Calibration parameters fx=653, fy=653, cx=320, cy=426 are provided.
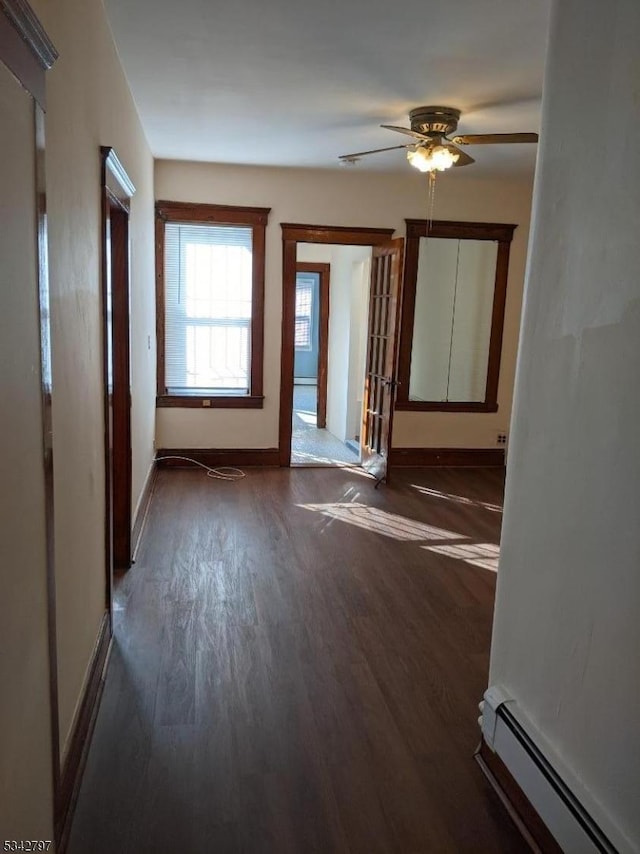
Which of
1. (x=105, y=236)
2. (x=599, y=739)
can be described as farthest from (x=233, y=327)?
(x=599, y=739)

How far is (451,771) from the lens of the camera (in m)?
2.13

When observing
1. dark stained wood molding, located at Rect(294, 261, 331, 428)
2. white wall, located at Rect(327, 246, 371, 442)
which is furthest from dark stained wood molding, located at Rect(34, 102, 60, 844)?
dark stained wood molding, located at Rect(294, 261, 331, 428)

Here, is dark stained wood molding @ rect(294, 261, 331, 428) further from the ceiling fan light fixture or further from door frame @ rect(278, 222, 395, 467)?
the ceiling fan light fixture

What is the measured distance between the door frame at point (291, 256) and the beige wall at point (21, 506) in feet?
14.5

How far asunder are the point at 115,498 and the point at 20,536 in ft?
7.66

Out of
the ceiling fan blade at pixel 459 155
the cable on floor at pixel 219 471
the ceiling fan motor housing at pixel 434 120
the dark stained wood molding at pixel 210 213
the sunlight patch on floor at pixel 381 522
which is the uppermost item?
the ceiling fan motor housing at pixel 434 120

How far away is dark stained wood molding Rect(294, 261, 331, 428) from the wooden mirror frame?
1982mm

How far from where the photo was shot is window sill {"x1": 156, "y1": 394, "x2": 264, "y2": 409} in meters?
5.79

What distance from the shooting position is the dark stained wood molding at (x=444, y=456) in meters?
6.24

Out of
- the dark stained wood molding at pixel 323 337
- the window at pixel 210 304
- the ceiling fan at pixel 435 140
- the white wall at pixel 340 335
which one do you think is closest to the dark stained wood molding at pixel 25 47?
the ceiling fan at pixel 435 140

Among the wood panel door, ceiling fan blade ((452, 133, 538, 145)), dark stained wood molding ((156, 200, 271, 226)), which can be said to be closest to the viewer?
ceiling fan blade ((452, 133, 538, 145))

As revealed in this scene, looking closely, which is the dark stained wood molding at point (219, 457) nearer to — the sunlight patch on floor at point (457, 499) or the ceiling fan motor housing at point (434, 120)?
the sunlight patch on floor at point (457, 499)

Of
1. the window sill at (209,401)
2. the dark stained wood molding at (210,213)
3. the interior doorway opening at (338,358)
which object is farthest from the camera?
the interior doorway opening at (338,358)

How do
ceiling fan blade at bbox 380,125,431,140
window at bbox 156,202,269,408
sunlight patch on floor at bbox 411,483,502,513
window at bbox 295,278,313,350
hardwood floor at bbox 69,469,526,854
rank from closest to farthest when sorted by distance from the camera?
hardwood floor at bbox 69,469,526,854, ceiling fan blade at bbox 380,125,431,140, sunlight patch on floor at bbox 411,483,502,513, window at bbox 156,202,269,408, window at bbox 295,278,313,350
